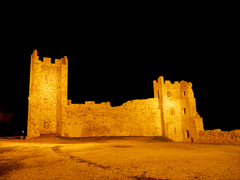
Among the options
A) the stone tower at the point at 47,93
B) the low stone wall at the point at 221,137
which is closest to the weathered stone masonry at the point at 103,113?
the stone tower at the point at 47,93

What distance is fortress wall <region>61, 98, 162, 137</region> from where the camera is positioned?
64.8ft

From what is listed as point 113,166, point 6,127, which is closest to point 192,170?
point 113,166

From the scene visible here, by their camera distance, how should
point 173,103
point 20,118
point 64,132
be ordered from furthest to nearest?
1. point 20,118
2. point 173,103
3. point 64,132

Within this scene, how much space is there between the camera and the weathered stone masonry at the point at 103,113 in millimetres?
19875

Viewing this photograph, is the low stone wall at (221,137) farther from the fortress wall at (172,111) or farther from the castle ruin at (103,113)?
the fortress wall at (172,111)

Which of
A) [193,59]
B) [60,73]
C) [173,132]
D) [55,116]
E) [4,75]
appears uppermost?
[193,59]

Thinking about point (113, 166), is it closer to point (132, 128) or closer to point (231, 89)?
point (132, 128)

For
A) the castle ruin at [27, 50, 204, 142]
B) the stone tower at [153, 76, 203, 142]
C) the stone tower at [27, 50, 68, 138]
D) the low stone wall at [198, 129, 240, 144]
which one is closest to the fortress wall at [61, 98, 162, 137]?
the castle ruin at [27, 50, 204, 142]

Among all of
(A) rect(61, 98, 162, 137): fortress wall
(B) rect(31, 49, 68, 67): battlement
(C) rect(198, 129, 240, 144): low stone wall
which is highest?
(B) rect(31, 49, 68, 67): battlement

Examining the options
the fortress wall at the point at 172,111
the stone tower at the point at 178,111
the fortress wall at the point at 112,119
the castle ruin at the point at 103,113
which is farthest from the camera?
the fortress wall at the point at 172,111

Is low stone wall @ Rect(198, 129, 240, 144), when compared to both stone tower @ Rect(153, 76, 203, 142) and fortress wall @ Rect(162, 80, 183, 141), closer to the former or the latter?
stone tower @ Rect(153, 76, 203, 142)

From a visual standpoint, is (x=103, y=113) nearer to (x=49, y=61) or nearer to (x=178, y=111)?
(x=178, y=111)

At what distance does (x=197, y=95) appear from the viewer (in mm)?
65125

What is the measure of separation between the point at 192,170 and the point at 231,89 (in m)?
69.9
